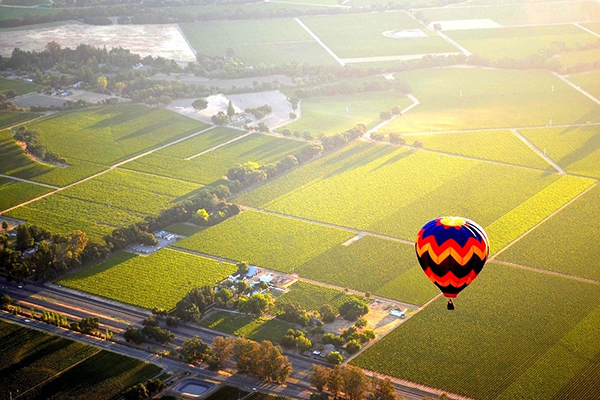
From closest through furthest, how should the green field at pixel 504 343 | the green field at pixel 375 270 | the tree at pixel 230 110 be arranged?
the green field at pixel 504 343 < the green field at pixel 375 270 < the tree at pixel 230 110

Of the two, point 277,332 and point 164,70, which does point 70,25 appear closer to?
point 164,70

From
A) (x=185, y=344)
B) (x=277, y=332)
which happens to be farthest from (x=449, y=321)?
(x=185, y=344)

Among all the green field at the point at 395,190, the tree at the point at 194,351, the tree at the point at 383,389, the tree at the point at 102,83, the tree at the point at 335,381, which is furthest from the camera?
the tree at the point at 102,83

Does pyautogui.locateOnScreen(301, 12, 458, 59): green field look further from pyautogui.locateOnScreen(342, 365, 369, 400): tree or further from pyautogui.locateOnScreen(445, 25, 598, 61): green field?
pyautogui.locateOnScreen(342, 365, 369, 400): tree

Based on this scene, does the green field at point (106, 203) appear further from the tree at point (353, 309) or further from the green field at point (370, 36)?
the green field at point (370, 36)

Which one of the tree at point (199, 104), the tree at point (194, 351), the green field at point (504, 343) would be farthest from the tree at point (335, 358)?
the tree at point (199, 104)

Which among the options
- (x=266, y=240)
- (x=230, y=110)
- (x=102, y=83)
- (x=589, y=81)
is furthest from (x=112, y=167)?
(x=589, y=81)
